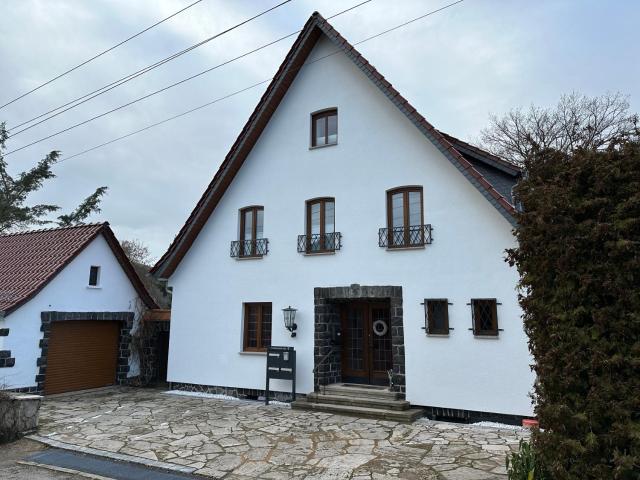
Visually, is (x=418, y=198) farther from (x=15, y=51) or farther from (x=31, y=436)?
(x=15, y=51)

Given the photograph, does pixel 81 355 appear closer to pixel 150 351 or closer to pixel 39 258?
pixel 150 351

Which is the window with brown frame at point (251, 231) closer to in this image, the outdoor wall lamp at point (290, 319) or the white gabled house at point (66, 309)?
the outdoor wall lamp at point (290, 319)

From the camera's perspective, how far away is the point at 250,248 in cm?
1209

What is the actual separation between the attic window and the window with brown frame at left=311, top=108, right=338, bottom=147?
749 centimetres

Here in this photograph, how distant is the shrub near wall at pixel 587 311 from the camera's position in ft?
11.5

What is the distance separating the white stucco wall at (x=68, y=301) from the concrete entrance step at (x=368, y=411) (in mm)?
7096

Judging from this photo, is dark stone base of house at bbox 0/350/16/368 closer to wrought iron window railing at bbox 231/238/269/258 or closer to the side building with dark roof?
the side building with dark roof

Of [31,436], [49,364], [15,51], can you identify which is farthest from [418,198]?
[49,364]

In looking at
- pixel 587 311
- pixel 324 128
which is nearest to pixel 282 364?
pixel 324 128

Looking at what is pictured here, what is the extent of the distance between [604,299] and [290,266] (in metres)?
8.24

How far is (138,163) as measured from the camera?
1698 cm

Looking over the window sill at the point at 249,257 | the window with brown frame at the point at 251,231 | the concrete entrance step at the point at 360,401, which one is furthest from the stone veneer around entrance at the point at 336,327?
the window with brown frame at the point at 251,231

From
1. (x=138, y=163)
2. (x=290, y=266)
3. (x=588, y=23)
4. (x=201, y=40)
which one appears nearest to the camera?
(x=201, y=40)

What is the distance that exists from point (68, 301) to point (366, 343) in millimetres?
8286
